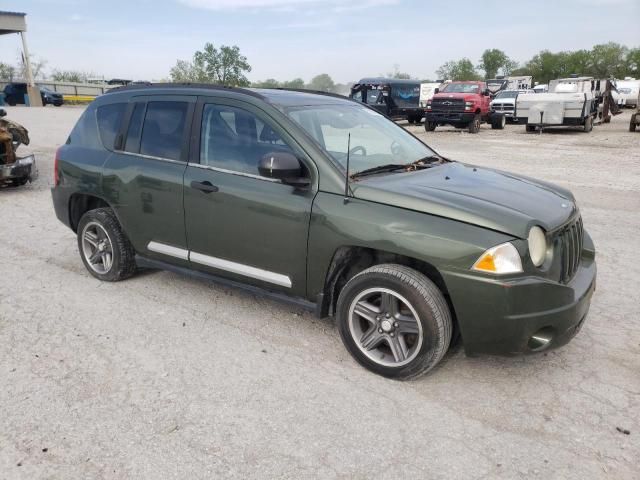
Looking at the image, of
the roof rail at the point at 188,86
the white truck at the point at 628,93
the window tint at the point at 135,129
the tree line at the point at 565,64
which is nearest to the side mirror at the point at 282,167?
the roof rail at the point at 188,86

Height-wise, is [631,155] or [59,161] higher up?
[59,161]

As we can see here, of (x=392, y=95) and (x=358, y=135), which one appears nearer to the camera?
(x=358, y=135)

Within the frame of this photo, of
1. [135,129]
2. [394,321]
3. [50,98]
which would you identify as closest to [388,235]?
[394,321]

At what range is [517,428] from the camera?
2885 millimetres

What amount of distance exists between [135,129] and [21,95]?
46.8 m

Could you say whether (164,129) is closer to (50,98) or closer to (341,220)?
(341,220)

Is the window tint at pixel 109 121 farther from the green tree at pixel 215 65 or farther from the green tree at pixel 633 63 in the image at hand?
the green tree at pixel 633 63

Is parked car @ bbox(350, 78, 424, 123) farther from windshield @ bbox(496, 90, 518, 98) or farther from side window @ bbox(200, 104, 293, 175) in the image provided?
side window @ bbox(200, 104, 293, 175)

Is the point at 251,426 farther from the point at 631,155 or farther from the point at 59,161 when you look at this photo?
the point at 631,155

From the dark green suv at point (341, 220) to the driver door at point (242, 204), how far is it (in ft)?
0.04

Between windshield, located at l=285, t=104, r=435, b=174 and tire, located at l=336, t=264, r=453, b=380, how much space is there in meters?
→ 0.80

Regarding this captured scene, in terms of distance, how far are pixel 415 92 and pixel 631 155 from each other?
14803 millimetres

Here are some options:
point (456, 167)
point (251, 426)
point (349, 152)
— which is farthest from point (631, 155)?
point (251, 426)

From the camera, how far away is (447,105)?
22500 mm
